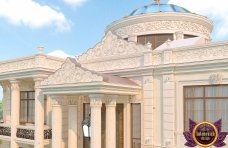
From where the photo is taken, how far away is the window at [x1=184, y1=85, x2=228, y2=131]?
1312 cm

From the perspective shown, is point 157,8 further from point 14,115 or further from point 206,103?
point 14,115

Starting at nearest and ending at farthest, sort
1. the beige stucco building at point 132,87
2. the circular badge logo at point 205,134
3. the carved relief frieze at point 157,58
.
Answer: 1. the circular badge logo at point 205,134
2. the beige stucco building at point 132,87
3. the carved relief frieze at point 157,58

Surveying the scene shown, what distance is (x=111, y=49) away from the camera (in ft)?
57.6

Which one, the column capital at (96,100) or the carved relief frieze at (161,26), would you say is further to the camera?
the carved relief frieze at (161,26)

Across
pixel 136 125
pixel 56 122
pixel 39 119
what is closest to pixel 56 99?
pixel 56 122

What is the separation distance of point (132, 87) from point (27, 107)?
9.94 meters

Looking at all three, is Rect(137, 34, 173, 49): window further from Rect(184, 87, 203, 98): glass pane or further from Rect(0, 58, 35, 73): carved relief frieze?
Rect(0, 58, 35, 73): carved relief frieze

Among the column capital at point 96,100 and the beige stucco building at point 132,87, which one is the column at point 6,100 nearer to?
the beige stucco building at point 132,87

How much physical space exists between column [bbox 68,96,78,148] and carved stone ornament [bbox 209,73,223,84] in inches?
315

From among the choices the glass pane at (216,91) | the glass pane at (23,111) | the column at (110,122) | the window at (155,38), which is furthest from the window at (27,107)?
the glass pane at (216,91)

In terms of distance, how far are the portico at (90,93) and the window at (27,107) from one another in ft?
16.4

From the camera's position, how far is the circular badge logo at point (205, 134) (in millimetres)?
13258

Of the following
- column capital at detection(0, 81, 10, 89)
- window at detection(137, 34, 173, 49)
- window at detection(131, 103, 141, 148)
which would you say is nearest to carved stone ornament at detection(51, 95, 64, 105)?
window at detection(131, 103, 141, 148)

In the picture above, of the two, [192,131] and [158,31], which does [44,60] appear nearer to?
[158,31]
